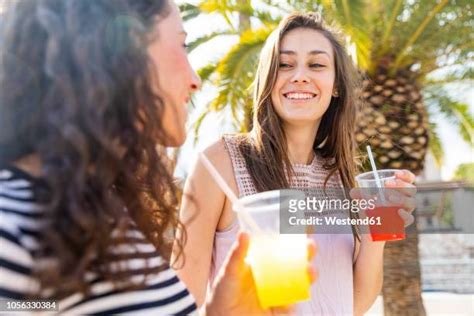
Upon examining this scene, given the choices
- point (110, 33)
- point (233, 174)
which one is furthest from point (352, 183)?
point (110, 33)

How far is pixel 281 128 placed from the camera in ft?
6.98

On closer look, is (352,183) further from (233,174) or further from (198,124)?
(198,124)

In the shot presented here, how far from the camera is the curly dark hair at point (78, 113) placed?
2.86 feet

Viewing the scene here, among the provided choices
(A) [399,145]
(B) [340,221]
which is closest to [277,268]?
(B) [340,221]

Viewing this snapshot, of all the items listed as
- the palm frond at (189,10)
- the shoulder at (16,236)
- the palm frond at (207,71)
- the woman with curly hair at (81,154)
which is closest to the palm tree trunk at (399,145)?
the palm frond at (207,71)

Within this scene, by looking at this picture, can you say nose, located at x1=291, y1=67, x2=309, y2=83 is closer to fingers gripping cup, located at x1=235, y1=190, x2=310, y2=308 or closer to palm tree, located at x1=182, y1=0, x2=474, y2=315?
fingers gripping cup, located at x1=235, y1=190, x2=310, y2=308

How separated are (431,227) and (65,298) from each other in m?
13.9

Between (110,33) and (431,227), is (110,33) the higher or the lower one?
the higher one

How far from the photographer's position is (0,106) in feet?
3.08

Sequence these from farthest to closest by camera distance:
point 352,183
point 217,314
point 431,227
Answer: point 431,227, point 352,183, point 217,314

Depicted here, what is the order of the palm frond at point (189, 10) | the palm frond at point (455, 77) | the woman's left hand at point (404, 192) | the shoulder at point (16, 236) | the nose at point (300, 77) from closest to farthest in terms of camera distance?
the shoulder at point (16, 236), the woman's left hand at point (404, 192), the nose at point (300, 77), the palm frond at point (455, 77), the palm frond at point (189, 10)

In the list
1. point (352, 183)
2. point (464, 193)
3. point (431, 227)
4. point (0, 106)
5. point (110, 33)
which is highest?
point (110, 33)

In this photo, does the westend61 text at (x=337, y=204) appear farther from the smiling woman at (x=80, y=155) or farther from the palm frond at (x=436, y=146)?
the palm frond at (x=436, y=146)

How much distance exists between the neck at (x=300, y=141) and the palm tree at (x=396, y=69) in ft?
9.63
